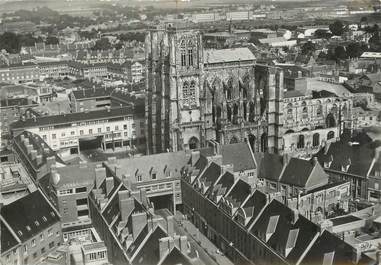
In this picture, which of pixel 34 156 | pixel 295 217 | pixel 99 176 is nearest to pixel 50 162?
pixel 34 156

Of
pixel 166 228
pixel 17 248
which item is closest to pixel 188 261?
pixel 166 228

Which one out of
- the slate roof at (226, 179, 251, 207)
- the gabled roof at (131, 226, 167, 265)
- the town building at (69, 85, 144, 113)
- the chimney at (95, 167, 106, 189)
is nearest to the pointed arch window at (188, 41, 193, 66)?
the chimney at (95, 167, 106, 189)

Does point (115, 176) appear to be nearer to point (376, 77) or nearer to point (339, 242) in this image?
point (339, 242)

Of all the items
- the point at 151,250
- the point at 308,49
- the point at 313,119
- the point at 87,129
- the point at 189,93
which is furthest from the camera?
the point at 308,49

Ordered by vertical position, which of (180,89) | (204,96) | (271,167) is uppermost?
(180,89)

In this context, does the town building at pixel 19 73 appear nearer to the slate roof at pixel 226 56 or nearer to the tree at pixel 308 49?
the tree at pixel 308 49

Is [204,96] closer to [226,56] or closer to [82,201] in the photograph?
[226,56]
